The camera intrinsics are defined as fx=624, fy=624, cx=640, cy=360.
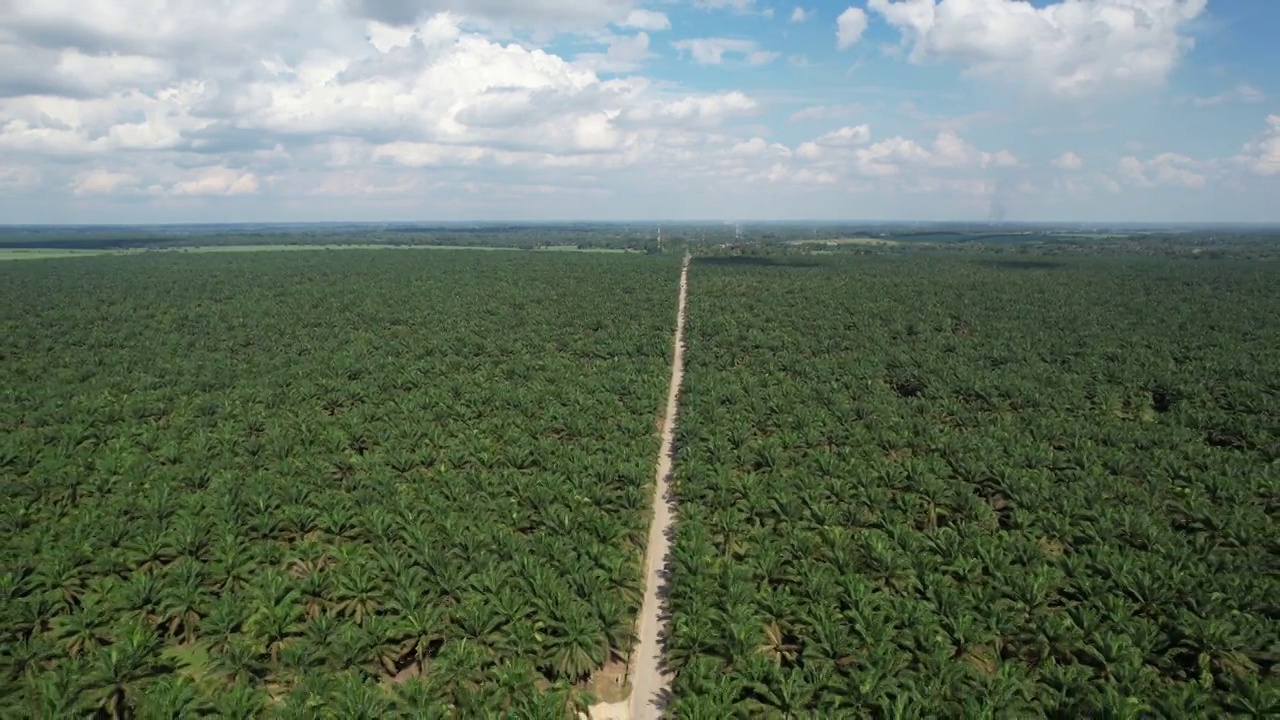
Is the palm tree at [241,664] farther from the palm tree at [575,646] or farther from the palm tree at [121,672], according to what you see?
the palm tree at [575,646]

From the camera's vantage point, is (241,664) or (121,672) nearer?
(121,672)

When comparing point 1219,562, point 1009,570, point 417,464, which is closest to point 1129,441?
point 1219,562

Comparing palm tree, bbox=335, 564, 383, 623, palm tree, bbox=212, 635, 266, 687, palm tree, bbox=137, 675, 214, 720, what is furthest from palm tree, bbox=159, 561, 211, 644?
palm tree, bbox=335, 564, 383, 623

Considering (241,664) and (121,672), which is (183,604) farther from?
(241,664)

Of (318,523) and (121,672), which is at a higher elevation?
(318,523)

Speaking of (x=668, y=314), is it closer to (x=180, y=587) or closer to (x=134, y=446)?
(x=134, y=446)

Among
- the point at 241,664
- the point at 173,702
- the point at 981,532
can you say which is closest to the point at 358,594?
the point at 241,664

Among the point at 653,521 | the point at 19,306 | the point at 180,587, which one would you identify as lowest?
the point at 653,521
